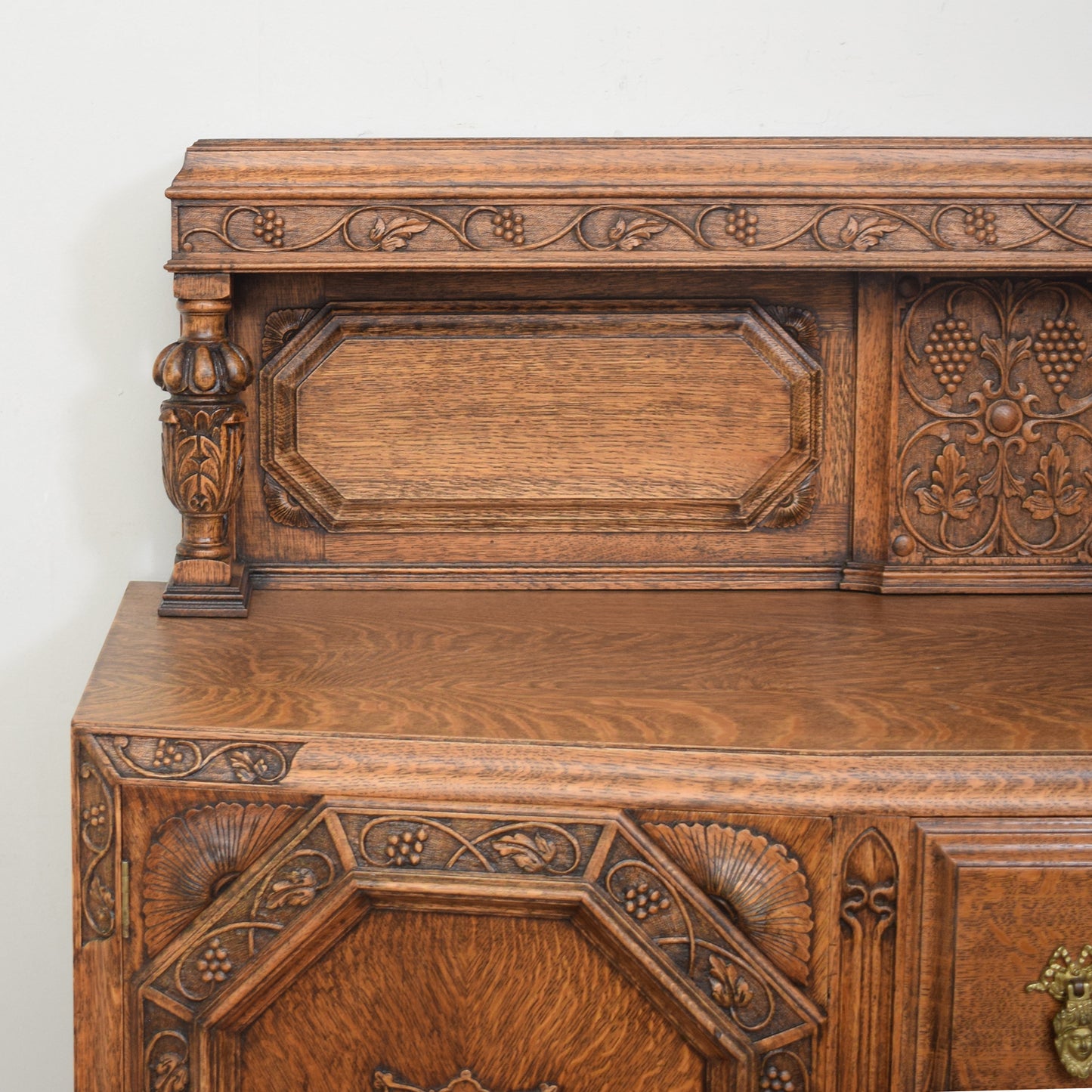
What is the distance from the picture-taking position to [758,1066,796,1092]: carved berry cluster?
1151 millimetres

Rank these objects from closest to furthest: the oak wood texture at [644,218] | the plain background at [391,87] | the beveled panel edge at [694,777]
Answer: the beveled panel edge at [694,777]
the oak wood texture at [644,218]
the plain background at [391,87]

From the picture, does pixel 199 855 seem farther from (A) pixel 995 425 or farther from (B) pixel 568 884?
(A) pixel 995 425

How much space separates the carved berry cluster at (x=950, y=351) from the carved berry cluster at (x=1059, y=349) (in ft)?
0.28

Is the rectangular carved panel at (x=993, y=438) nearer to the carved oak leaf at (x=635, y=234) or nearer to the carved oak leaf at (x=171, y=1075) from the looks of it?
the carved oak leaf at (x=635, y=234)

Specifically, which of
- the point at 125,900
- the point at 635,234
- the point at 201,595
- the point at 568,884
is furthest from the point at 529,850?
the point at 635,234

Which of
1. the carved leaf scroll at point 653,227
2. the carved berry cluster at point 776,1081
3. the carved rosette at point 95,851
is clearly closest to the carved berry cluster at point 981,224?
the carved leaf scroll at point 653,227

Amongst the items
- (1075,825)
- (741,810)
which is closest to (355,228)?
(741,810)

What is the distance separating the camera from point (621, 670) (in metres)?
1.35

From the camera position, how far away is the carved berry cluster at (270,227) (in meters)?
1.45

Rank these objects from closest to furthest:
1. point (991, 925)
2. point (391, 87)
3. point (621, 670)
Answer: point (991, 925), point (621, 670), point (391, 87)

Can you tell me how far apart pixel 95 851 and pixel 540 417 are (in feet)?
2.52

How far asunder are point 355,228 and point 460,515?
404 mm

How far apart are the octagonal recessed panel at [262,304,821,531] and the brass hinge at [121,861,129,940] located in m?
0.60

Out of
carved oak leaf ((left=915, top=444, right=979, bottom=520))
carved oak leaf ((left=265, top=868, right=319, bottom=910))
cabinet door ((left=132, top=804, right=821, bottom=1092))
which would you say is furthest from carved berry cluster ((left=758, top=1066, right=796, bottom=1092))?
carved oak leaf ((left=915, top=444, right=979, bottom=520))
